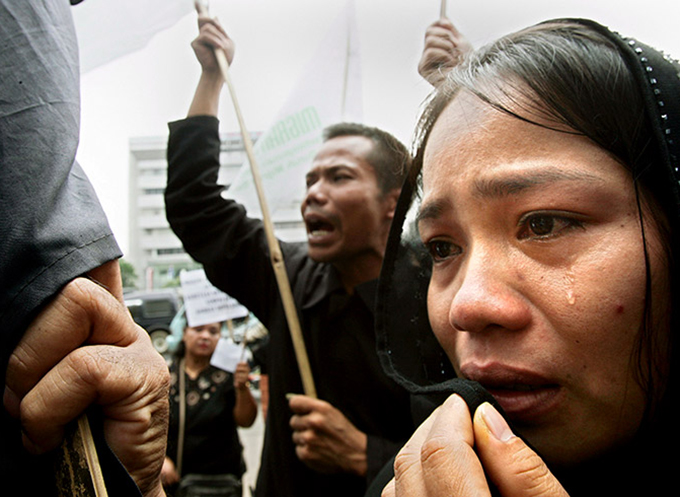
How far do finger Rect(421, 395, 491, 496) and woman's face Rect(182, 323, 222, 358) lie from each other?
165 inches

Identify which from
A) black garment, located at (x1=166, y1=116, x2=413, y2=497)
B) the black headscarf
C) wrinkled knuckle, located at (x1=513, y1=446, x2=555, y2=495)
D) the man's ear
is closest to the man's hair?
the man's ear

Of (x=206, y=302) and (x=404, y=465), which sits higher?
(x=404, y=465)

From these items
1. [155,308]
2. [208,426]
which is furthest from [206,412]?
[155,308]

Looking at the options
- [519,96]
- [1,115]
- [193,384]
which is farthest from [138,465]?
[193,384]

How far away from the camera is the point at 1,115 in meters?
0.75

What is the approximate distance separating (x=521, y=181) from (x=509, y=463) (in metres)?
0.48

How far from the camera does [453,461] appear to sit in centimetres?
61

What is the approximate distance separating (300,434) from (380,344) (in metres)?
1.02

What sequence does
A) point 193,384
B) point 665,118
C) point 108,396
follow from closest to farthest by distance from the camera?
point 108,396 → point 665,118 → point 193,384

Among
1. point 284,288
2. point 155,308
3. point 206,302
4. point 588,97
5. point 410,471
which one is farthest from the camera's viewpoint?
point 155,308

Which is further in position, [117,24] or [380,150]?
[380,150]

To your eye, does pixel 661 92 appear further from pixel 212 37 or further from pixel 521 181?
pixel 212 37

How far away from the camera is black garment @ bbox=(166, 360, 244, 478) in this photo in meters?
3.74

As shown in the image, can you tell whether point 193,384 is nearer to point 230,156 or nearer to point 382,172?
point 230,156
